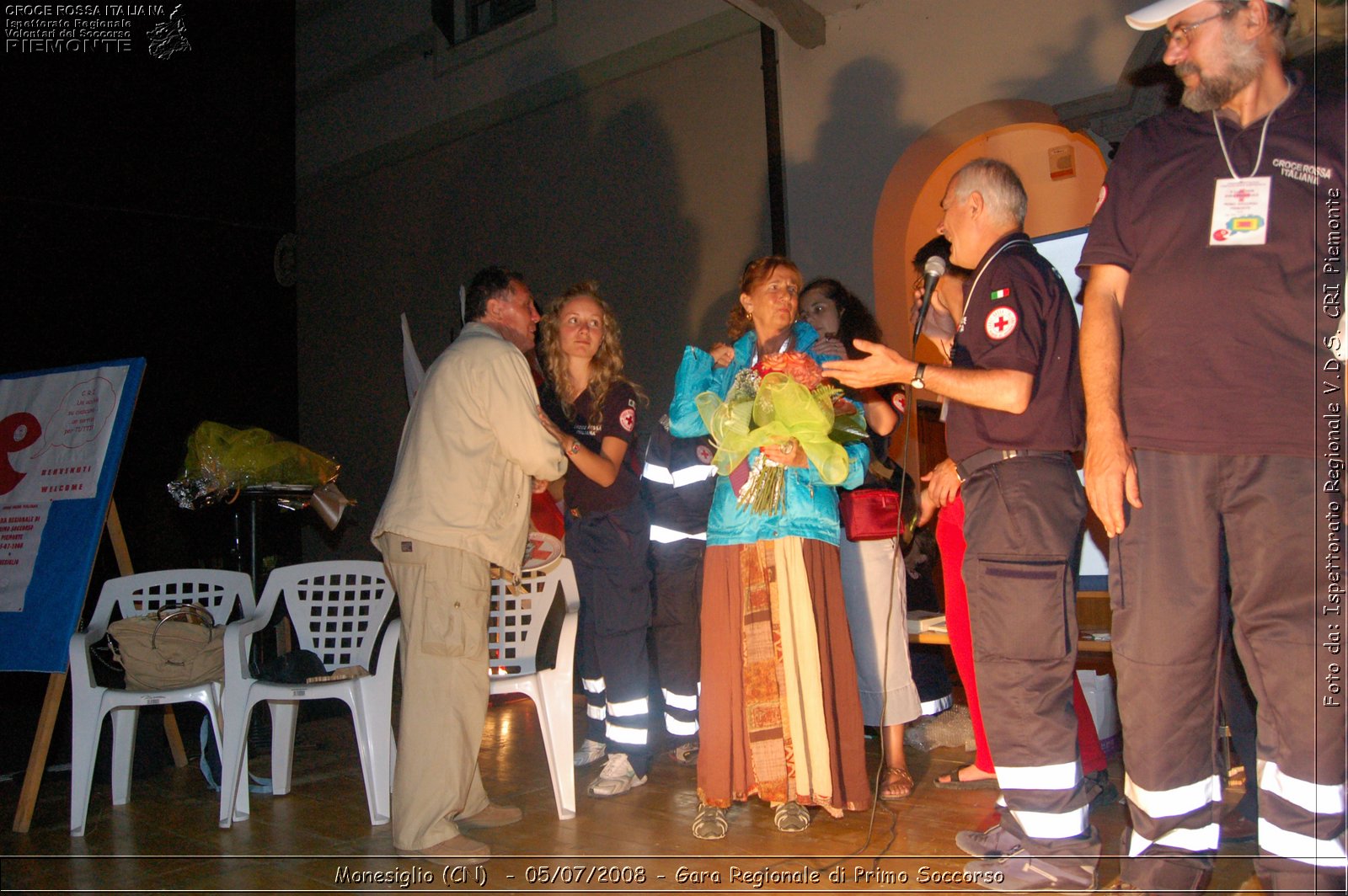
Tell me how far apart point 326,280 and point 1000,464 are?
6.55m

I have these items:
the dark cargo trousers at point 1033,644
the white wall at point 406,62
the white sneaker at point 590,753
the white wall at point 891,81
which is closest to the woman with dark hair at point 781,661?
the dark cargo trousers at point 1033,644

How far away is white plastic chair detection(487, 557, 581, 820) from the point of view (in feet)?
10.2

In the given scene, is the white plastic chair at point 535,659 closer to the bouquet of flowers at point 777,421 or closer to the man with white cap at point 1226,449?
the bouquet of flowers at point 777,421

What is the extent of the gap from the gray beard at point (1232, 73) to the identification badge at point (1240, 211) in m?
0.17

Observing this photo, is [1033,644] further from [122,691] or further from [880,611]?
Result: [122,691]

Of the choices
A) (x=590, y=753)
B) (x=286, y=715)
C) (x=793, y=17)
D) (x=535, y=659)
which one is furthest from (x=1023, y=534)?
(x=793, y=17)

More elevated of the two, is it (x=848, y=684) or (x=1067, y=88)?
(x=1067, y=88)

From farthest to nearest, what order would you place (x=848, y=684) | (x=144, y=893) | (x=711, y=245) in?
(x=711, y=245) < (x=848, y=684) < (x=144, y=893)

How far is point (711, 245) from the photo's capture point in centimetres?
543

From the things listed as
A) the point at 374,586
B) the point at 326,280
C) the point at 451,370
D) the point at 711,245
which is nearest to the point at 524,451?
→ the point at 451,370

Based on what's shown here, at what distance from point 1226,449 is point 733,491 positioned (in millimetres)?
1395

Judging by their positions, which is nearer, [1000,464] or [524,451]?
[1000,464]

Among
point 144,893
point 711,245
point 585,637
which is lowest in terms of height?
point 144,893

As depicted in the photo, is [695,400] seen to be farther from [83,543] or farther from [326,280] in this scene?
[326,280]
